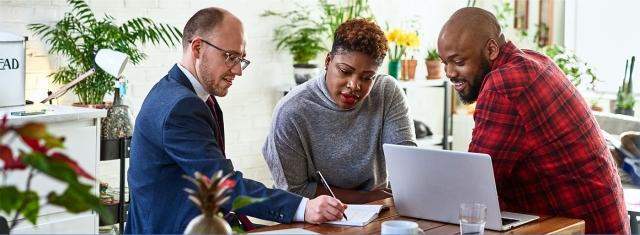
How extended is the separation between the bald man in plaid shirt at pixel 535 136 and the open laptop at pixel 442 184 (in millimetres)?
144

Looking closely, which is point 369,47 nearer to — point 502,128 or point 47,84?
point 502,128

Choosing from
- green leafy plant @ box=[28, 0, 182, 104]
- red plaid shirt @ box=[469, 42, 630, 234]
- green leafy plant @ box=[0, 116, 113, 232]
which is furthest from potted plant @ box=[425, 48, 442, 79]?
green leafy plant @ box=[0, 116, 113, 232]

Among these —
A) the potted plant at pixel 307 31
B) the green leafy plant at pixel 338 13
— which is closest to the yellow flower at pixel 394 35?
the green leafy plant at pixel 338 13

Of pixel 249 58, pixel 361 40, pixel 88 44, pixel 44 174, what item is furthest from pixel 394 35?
pixel 44 174

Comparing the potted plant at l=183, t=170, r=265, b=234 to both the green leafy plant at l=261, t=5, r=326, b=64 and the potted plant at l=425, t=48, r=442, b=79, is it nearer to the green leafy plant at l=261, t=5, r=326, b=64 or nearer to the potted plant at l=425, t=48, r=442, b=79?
the green leafy plant at l=261, t=5, r=326, b=64

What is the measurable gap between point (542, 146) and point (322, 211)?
2.37 ft

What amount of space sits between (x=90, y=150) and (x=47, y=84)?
809mm

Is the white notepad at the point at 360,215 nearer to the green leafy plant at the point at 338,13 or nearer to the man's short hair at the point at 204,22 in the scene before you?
the man's short hair at the point at 204,22

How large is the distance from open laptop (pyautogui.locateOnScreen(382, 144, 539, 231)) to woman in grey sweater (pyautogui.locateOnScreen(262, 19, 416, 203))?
1.76 feet

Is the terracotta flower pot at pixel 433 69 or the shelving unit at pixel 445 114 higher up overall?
the terracotta flower pot at pixel 433 69

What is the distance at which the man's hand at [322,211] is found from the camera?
8.76 feet

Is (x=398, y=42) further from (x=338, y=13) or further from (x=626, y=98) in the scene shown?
(x=626, y=98)

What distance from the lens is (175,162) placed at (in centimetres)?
272

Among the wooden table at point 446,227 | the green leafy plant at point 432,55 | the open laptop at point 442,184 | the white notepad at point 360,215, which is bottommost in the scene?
the wooden table at point 446,227
